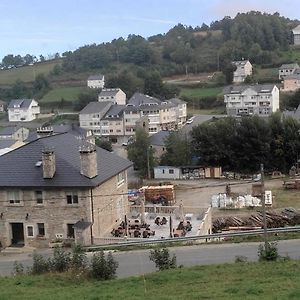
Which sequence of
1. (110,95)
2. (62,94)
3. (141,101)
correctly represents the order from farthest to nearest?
(62,94) < (110,95) < (141,101)

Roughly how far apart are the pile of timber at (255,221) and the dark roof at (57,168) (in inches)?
337

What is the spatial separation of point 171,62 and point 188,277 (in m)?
129

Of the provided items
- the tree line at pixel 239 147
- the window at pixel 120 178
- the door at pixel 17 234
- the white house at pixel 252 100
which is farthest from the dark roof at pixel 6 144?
the white house at pixel 252 100

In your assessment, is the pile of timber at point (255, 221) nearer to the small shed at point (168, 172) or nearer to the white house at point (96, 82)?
the small shed at point (168, 172)

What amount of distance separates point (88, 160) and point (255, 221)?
13.6 m

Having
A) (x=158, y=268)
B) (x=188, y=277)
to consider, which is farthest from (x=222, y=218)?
(x=188, y=277)

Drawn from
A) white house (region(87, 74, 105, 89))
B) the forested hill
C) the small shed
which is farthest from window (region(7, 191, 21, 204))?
the forested hill

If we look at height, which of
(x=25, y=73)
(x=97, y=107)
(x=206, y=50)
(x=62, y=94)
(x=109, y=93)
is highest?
(x=206, y=50)

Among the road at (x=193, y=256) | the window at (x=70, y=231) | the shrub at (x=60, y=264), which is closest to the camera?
the shrub at (x=60, y=264)

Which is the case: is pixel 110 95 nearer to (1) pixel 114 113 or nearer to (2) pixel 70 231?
(1) pixel 114 113

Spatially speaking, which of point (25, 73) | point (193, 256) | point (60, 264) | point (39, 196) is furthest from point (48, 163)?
point (25, 73)

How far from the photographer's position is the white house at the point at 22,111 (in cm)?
11056

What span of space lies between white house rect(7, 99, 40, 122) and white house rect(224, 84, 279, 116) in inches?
1516

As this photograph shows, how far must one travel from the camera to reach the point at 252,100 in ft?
307
